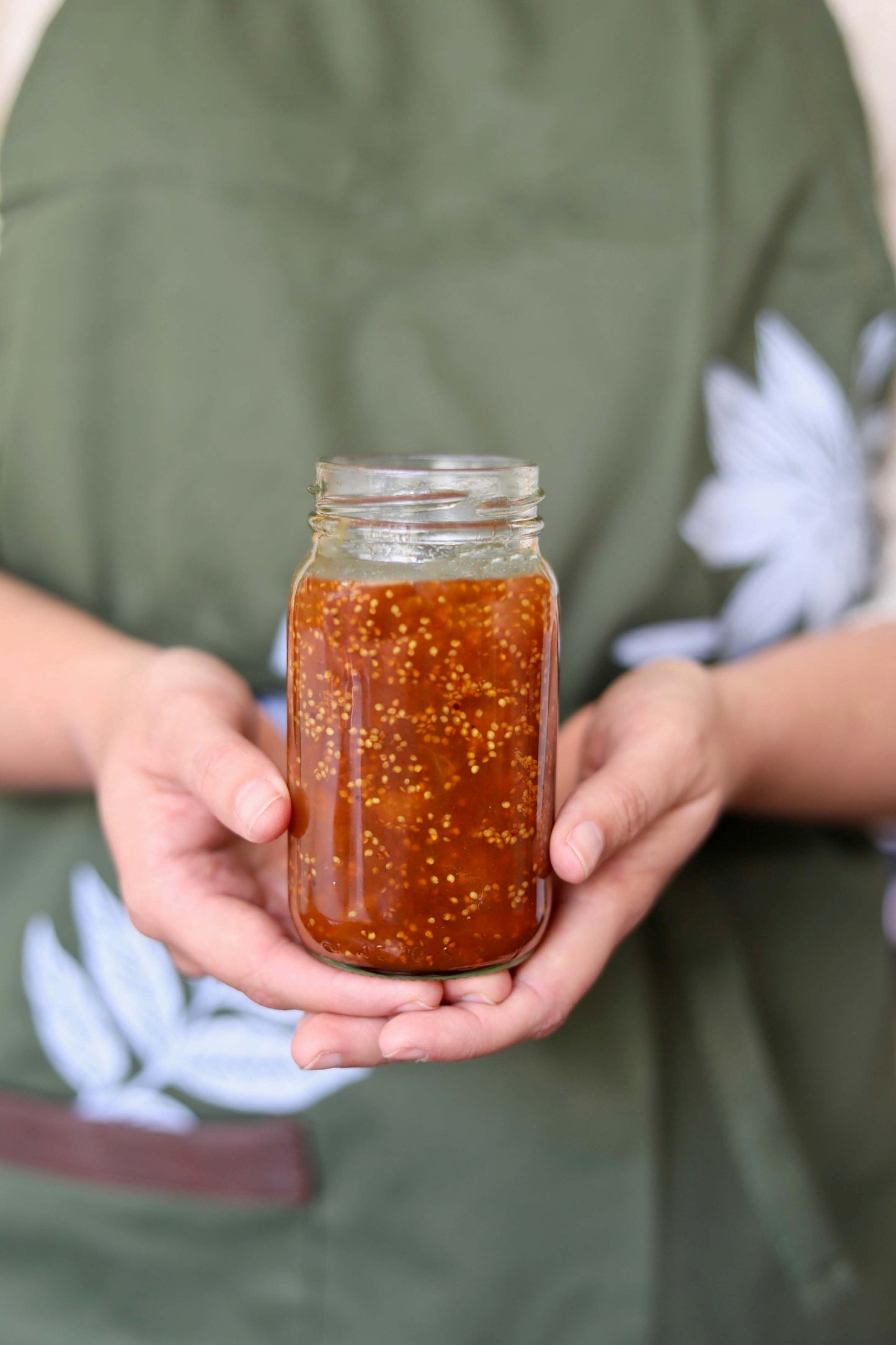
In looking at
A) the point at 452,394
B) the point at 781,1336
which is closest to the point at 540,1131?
the point at 781,1336

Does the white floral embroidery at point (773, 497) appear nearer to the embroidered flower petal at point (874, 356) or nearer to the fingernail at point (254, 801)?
the embroidered flower petal at point (874, 356)

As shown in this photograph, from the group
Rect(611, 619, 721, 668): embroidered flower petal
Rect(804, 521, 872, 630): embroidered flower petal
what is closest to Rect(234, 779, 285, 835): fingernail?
Rect(611, 619, 721, 668): embroidered flower petal

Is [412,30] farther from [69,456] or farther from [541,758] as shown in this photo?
[541,758]

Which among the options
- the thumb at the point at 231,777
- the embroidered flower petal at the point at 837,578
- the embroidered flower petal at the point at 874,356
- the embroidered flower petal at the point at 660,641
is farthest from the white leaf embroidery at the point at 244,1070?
the embroidered flower petal at the point at 874,356

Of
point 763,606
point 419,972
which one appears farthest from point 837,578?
point 419,972

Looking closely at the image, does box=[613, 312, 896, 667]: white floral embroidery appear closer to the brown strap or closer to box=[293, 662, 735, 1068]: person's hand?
box=[293, 662, 735, 1068]: person's hand
